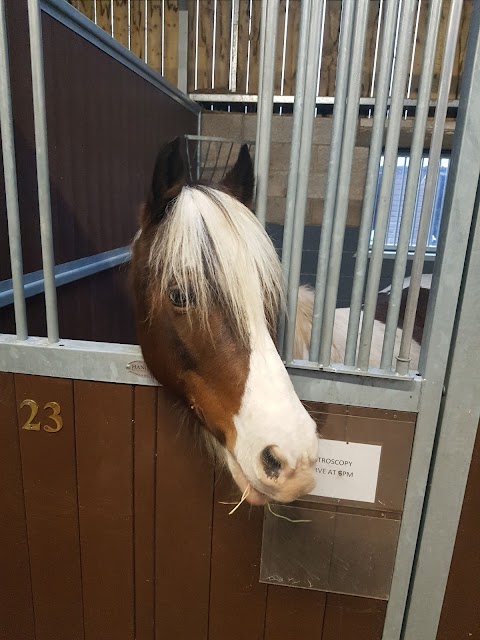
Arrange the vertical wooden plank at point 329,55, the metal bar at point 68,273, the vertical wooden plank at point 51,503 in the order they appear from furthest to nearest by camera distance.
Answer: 1. the vertical wooden plank at point 329,55
2. the metal bar at point 68,273
3. the vertical wooden plank at point 51,503

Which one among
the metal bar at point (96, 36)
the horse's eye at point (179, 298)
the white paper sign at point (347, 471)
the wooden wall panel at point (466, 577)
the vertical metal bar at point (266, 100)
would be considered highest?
the metal bar at point (96, 36)

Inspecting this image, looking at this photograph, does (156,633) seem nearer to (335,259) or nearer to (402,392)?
(402,392)

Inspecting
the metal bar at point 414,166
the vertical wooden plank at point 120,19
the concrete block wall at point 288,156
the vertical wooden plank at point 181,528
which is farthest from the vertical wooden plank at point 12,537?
the vertical wooden plank at point 120,19

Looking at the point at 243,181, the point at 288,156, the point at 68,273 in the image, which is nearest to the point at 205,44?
the point at 288,156

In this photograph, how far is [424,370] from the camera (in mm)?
973

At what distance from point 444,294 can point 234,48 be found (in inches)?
155

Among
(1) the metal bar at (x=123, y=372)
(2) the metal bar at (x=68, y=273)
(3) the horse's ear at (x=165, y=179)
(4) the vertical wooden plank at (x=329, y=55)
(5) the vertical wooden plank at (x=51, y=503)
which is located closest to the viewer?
(3) the horse's ear at (x=165, y=179)

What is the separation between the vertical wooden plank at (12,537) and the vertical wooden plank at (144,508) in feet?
1.03

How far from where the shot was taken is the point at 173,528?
3.77 ft

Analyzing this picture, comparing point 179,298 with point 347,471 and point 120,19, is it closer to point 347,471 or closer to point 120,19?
point 347,471

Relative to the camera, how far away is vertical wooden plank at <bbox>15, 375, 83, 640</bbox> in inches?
43.3

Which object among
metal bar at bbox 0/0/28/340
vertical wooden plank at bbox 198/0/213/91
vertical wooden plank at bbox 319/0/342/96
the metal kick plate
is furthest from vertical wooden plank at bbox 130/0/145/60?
the metal kick plate

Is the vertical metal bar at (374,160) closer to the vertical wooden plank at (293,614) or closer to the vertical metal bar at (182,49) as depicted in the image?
the vertical wooden plank at (293,614)

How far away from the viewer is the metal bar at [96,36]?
1.51 meters
